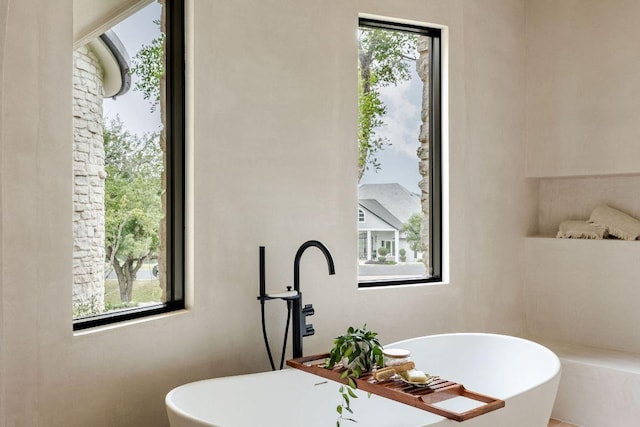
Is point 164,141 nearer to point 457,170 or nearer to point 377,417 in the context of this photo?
point 377,417

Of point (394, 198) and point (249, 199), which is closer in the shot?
point (249, 199)

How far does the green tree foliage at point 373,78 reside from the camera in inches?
142

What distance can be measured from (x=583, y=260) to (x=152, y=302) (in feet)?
9.25

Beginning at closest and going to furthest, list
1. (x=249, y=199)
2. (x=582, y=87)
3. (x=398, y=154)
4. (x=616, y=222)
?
(x=249, y=199)
(x=398, y=154)
(x=616, y=222)
(x=582, y=87)

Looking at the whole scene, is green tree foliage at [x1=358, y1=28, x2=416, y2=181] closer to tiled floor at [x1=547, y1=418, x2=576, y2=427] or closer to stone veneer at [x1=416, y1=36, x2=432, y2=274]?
stone veneer at [x1=416, y1=36, x2=432, y2=274]

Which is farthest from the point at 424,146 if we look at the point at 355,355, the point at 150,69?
the point at 150,69

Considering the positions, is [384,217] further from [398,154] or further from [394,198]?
[398,154]

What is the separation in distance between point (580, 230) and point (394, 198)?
1341 millimetres

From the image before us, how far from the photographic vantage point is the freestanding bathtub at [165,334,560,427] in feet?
7.70

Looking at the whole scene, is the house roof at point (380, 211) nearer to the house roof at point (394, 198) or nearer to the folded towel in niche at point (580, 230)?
the house roof at point (394, 198)

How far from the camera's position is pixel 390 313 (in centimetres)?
354

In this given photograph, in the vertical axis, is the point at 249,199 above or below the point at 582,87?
below

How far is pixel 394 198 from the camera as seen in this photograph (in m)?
3.69

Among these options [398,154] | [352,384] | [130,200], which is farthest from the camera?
[398,154]
